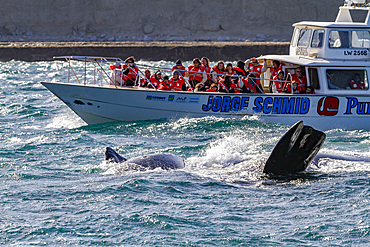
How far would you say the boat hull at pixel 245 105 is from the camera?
19.0m

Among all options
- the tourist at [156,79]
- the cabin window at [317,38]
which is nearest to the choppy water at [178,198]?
the tourist at [156,79]

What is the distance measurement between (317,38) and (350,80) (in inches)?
69.5

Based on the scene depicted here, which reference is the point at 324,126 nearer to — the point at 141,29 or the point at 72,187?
the point at 72,187

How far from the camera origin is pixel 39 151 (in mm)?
15242

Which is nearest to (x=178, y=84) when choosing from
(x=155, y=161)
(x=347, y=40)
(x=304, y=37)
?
(x=304, y=37)

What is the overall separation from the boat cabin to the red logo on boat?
252 mm

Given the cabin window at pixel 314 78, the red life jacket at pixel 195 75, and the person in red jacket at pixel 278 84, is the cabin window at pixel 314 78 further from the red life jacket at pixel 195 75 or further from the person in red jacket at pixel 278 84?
the red life jacket at pixel 195 75

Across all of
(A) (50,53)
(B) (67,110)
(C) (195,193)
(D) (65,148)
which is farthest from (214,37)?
(C) (195,193)

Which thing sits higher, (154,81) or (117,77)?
(117,77)

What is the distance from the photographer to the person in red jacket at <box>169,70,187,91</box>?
1942 cm

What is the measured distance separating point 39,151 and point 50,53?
38609mm

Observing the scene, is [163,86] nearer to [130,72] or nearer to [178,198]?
[130,72]

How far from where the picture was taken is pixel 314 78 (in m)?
19.3

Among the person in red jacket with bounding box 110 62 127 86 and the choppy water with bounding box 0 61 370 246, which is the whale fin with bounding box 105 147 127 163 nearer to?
the choppy water with bounding box 0 61 370 246
